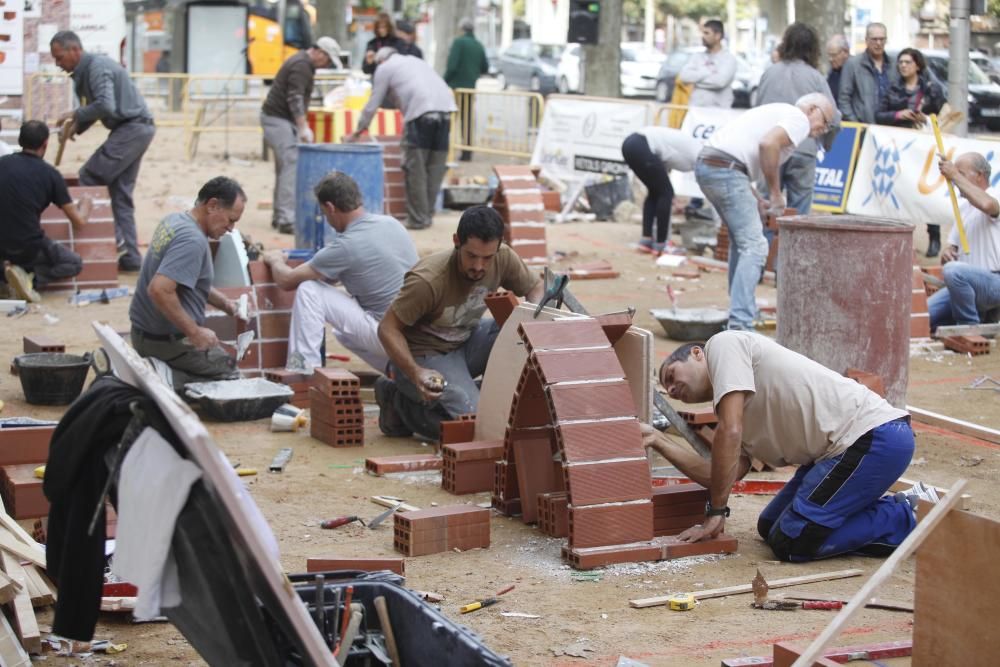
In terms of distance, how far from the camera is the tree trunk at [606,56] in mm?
24203

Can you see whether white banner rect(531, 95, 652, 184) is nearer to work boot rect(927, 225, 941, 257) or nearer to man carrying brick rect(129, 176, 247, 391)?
work boot rect(927, 225, 941, 257)

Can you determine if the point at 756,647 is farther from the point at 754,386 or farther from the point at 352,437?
the point at 352,437

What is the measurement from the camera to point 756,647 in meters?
4.88

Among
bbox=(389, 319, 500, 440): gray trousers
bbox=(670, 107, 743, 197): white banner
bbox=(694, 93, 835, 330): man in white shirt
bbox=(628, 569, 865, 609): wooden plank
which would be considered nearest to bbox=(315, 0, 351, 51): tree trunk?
bbox=(670, 107, 743, 197): white banner

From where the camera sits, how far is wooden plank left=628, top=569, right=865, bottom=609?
17.4ft

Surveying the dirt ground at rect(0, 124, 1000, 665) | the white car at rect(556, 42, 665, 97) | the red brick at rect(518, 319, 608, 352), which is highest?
the white car at rect(556, 42, 665, 97)

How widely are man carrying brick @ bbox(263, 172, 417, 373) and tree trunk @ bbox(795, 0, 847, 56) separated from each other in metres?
13.8

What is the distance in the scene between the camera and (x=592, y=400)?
5770mm

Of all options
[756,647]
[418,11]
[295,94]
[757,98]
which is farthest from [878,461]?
[418,11]

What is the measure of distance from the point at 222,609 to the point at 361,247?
4981mm

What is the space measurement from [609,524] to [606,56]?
64.1ft

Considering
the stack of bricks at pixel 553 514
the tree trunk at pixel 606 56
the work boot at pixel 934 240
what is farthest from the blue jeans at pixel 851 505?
the tree trunk at pixel 606 56

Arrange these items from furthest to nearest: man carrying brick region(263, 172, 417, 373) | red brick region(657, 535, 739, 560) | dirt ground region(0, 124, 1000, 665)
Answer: man carrying brick region(263, 172, 417, 373), red brick region(657, 535, 739, 560), dirt ground region(0, 124, 1000, 665)

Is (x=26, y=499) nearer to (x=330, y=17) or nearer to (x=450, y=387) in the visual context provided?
(x=450, y=387)
